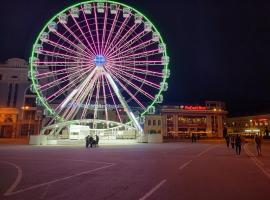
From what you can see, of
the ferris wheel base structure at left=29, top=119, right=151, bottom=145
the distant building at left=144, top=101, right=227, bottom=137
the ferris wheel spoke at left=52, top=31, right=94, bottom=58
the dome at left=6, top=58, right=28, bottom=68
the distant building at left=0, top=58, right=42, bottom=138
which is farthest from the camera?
the distant building at left=144, top=101, right=227, bottom=137

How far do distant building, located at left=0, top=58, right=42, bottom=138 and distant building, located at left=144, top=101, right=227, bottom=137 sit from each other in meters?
42.1

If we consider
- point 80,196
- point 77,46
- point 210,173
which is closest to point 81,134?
point 77,46

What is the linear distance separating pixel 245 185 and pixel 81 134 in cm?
4335

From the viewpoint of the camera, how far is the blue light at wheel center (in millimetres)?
37688

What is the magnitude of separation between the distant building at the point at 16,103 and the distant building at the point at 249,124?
75.8 meters

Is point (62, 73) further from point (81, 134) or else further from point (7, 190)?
point (7, 190)

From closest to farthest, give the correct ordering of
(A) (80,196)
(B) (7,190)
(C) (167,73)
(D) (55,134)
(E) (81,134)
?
1. (A) (80,196)
2. (B) (7,190)
3. (C) (167,73)
4. (D) (55,134)
5. (E) (81,134)

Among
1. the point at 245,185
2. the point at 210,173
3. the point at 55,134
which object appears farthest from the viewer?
the point at 55,134

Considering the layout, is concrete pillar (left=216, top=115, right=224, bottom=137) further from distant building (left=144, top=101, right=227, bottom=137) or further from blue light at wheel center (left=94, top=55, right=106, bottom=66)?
blue light at wheel center (left=94, top=55, right=106, bottom=66)

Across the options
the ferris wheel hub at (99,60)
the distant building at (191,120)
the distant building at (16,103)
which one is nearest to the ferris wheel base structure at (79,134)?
the ferris wheel hub at (99,60)

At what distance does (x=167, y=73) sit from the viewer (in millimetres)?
40000

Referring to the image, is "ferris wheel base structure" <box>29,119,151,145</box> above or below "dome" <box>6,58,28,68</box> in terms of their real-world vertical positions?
below

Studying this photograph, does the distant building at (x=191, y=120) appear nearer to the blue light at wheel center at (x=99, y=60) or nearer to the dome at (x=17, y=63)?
the dome at (x=17, y=63)

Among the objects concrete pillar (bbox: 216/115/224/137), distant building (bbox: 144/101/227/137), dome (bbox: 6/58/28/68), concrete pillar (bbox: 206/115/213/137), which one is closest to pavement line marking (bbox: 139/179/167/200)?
distant building (bbox: 144/101/227/137)
